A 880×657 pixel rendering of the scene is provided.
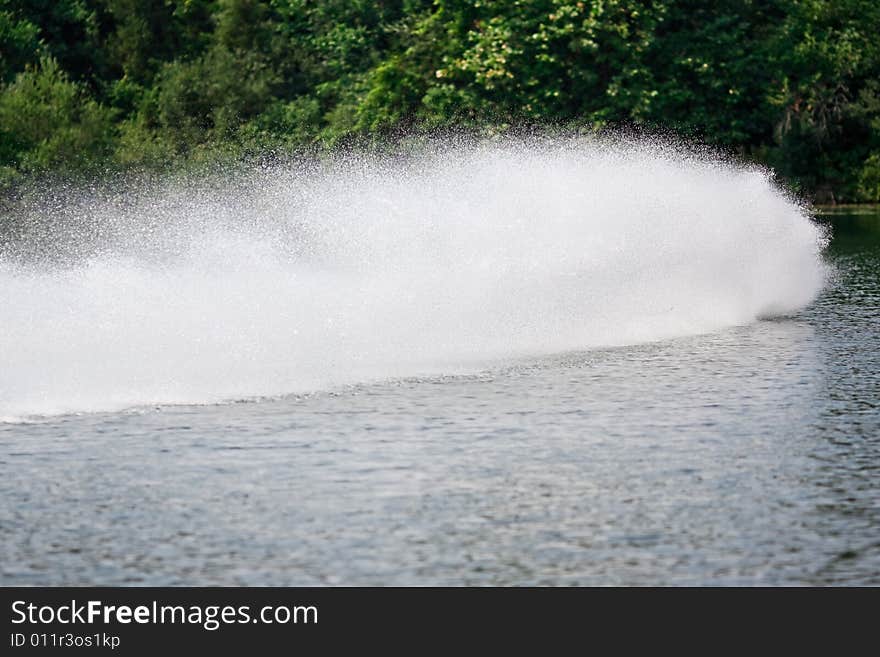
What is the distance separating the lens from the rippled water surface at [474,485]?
1104 centimetres

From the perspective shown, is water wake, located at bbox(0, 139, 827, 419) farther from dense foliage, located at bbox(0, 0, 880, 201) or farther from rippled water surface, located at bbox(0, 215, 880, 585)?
dense foliage, located at bbox(0, 0, 880, 201)

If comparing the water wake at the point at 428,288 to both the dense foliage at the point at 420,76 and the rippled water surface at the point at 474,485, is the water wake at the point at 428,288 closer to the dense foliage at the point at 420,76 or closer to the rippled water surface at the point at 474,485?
the rippled water surface at the point at 474,485

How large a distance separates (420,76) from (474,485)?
47.9 metres

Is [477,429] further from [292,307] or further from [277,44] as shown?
[277,44]

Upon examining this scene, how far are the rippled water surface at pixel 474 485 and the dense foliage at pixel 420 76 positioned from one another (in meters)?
38.4

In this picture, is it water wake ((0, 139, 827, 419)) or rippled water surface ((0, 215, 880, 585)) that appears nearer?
rippled water surface ((0, 215, 880, 585))

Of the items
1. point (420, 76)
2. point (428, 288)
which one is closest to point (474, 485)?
point (428, 288)

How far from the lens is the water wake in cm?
1908

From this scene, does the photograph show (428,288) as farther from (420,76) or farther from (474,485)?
(420,76)

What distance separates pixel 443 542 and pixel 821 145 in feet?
198

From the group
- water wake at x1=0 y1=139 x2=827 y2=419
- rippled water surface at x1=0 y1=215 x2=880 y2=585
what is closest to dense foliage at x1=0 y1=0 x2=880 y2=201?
water wake at x1=0 y1=139 x2=827 y2=419

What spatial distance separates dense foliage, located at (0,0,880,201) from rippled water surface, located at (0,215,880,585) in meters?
38.4

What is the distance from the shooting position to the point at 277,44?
210 feet
